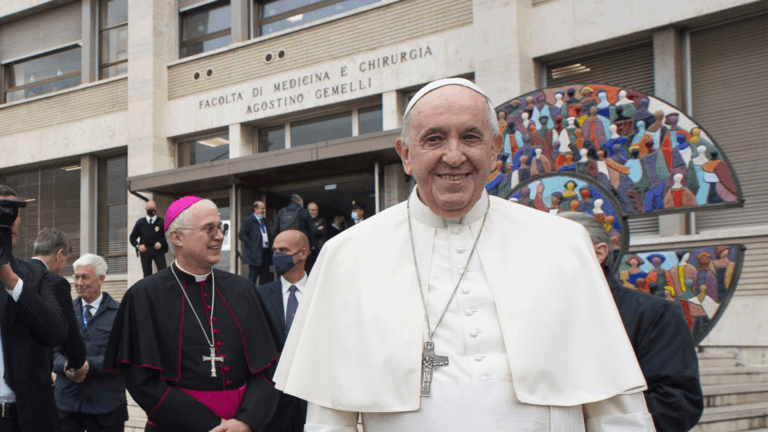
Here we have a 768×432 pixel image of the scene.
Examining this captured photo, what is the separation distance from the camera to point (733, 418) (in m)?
6.72

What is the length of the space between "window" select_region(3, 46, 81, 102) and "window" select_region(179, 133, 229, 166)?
4118 mm

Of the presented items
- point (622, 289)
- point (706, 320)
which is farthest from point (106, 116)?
point (622, 289)

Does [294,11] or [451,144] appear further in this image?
[294,11]

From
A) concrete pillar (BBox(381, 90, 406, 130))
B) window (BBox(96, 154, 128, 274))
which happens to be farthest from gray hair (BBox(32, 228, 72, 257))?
window (BBox(96, 154, 128, 274))

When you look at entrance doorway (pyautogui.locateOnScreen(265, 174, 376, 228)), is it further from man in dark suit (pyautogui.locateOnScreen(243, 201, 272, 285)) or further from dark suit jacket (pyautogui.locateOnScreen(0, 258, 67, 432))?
dark suit jacket (pyautogui.locateOnScreen(0, 258, 67, 432))

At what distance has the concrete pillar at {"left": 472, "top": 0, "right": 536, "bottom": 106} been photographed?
11.8 metres

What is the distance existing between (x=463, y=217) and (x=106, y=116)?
16.8 m

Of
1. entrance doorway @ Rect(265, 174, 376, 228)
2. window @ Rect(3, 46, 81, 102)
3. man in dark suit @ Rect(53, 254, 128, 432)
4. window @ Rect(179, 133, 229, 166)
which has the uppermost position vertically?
window @ Rect(3, 46, 81, 102)

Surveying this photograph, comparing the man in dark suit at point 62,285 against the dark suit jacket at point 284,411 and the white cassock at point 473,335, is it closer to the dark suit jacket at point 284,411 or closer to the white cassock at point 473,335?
the dark suit jacket at point 284,411

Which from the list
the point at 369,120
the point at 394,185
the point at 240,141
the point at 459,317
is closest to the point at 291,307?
the point at 459,317

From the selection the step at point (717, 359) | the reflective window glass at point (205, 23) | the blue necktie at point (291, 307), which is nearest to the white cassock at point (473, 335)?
the blue necktie at point (291, 307)

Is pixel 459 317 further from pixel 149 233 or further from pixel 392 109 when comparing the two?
pixel 149 233

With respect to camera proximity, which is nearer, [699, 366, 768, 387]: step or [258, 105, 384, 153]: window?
[699, 366, 768, 387]: step

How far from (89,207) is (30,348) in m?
15.0
